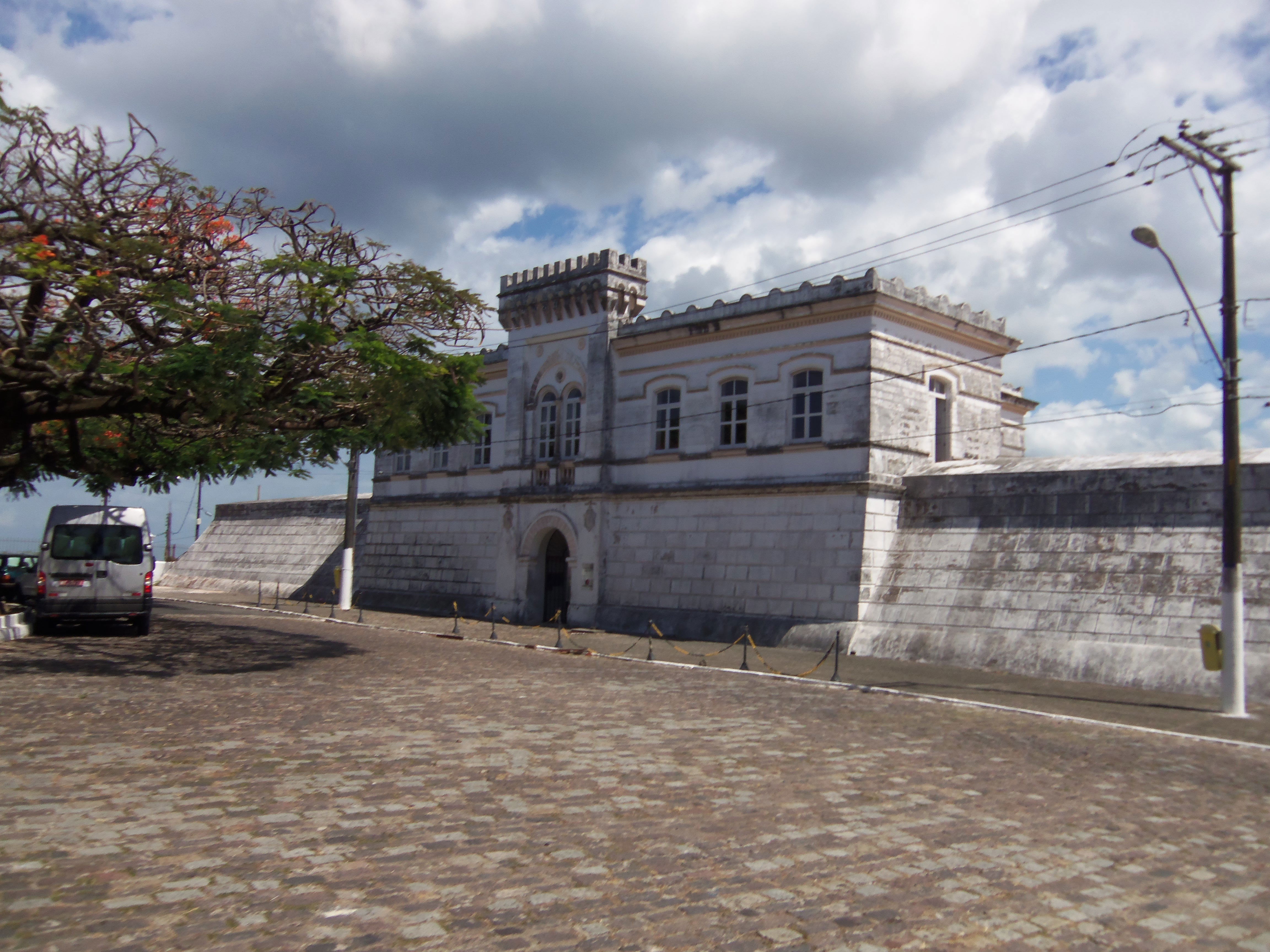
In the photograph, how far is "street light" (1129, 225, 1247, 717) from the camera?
13.3 metres

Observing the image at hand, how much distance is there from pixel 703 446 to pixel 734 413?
111cm

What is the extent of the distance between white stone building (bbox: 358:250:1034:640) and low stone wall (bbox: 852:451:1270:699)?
0.98 metres

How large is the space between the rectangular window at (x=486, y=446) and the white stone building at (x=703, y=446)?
0.29 feet

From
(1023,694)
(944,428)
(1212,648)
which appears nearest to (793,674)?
(1023,694)

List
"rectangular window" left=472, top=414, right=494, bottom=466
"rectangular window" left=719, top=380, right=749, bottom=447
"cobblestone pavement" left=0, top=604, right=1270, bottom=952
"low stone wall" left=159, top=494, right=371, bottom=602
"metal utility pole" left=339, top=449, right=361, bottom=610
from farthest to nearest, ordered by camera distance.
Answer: "low stone wall" left=159, top=494, right=371, bottom=602
"rectangular window" left=472, top=414, right=494, bottom=466
"metal utility pole" left=339, top=449, right=361, bottom=610
"rectangular window" left=719, top=380, right=749, bottom=447
"cobblestone pavement" left=0, top=604, right=1270, bottom=952

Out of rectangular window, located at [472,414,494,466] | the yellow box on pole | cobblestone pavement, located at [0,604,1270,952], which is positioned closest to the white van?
cobblestone pavement, located at [0,604,1270,952]

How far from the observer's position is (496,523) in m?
28.8

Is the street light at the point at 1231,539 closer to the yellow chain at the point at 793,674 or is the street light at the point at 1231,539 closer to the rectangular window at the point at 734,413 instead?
the yellow chain at the point at 793,674

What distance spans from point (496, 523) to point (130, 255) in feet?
54.4

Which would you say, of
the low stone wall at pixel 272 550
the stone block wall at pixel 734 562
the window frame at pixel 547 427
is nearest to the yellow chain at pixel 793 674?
the stone block wall at pixel 734 562

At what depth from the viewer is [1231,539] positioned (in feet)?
44.5

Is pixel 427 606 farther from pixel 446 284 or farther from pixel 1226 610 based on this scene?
pixel 1226 610

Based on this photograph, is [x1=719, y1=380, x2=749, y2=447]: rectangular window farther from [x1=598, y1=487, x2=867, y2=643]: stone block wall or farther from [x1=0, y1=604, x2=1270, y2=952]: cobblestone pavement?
[x1=0, y1=604, x2=1270, y2=952]: cobblestone pavement

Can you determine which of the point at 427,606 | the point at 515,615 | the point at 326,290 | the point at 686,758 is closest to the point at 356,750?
the point at 686,758
